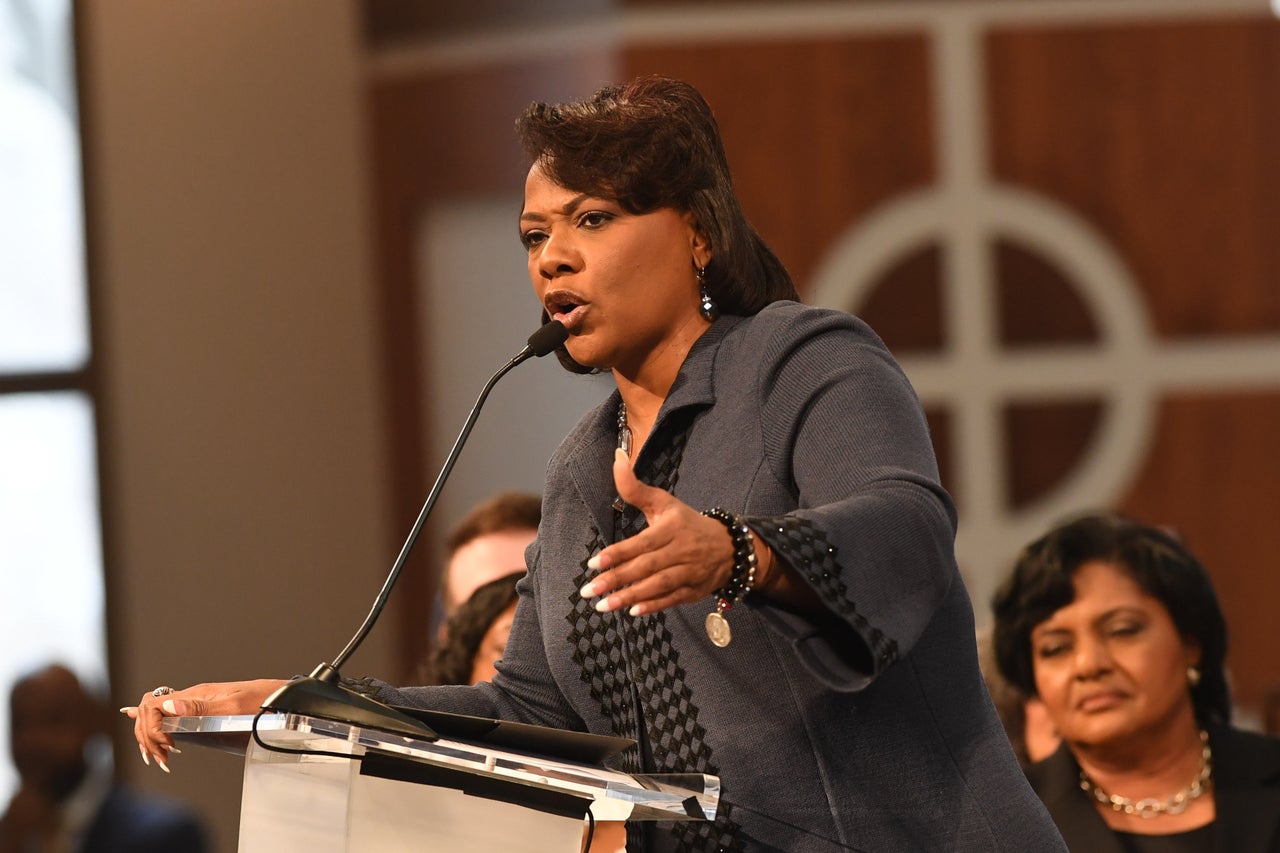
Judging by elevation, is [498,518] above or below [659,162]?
below

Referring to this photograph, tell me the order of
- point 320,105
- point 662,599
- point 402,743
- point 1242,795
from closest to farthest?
point 662,599
point 402,743
point 1242,795
point 320,105

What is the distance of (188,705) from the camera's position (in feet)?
5.17

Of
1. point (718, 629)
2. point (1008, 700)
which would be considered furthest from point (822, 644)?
point (1008, 700)

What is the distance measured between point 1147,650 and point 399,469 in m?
3.51

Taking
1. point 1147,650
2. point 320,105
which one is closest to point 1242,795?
point 1147,650

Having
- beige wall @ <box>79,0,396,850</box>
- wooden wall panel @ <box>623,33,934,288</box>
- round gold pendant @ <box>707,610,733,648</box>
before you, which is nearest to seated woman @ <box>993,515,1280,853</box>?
round gold pendant @ <box>707,610,733,648</box>

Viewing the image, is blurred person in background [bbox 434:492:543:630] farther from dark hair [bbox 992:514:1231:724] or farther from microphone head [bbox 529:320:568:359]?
microphone head [bbox 529:320:568:359]

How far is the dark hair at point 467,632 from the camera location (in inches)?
110

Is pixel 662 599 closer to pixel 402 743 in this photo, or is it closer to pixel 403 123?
pixel 402 743

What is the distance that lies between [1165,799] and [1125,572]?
36 centimetres

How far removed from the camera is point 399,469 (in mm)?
5836

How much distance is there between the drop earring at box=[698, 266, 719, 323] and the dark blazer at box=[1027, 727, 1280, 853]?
4.33 ft

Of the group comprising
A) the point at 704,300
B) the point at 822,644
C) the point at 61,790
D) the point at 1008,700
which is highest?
the point at 704,300

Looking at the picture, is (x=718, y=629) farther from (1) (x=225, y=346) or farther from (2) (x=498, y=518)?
(1) (x=225, y=346)
